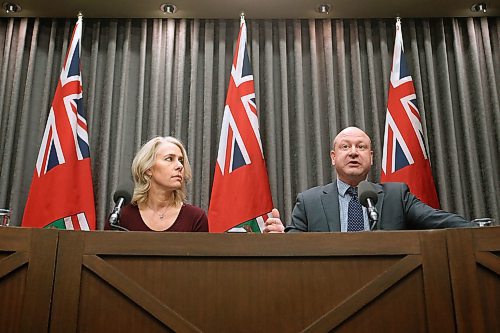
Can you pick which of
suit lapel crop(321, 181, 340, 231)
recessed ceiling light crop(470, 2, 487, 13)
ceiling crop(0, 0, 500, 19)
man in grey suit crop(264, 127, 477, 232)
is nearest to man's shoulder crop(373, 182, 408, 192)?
man in grey suit crop(264, 127, 477, 232)

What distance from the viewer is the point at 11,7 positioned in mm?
4605

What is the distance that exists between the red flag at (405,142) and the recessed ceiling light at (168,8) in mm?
1952

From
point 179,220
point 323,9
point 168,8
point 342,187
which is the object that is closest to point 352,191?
point 342,187

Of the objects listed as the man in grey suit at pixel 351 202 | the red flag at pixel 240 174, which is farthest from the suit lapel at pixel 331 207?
the red flag at pixel 240 174

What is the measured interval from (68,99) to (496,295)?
11.7 feet

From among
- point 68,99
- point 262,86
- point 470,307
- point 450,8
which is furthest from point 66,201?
point 450,8

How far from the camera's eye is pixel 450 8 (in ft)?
15.3

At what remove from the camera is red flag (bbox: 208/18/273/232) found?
3990mm

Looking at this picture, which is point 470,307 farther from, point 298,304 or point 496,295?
point 298,304

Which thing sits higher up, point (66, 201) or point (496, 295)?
point (66, 201)

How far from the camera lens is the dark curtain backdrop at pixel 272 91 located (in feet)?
14.6

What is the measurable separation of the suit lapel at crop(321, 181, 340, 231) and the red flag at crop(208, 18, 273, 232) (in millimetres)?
1109

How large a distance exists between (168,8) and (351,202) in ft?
→ 8.70

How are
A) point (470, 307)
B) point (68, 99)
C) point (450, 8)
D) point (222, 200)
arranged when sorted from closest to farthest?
point (470, 307), point (222, 200), point (68, 99), point (450, 8)
